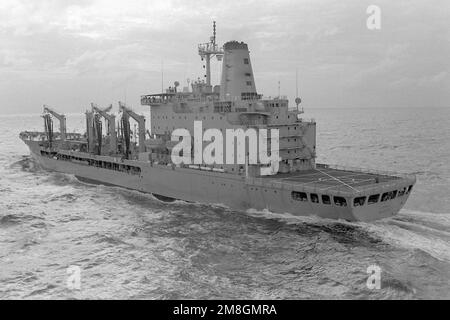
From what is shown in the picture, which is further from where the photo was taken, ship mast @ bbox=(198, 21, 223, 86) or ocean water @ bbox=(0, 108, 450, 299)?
ship mast @ bbox=(198, 21, 223, 86)

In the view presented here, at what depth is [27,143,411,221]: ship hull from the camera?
2459 cm

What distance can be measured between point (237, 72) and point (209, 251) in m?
15.6

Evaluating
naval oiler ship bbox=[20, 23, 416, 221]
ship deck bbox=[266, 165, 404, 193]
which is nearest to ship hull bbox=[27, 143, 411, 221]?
naval oiler ship bbox=[20, 23, 416, 221]

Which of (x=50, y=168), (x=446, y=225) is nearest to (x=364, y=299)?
(x=446, y=225)

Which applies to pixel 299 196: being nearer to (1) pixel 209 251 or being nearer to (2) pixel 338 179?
(2) pixel 338 179

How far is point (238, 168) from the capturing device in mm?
28516

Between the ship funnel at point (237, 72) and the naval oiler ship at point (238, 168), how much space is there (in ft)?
0.25

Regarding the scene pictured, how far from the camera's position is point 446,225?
24.6m

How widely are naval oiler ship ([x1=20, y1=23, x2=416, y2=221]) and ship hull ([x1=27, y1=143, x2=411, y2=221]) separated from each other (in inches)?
2.5

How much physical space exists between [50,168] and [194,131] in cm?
2394

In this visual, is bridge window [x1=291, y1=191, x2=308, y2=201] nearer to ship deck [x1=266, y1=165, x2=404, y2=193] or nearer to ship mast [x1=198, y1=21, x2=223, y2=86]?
ship deck [x1=266, y1=165, x2=404, y2=193]

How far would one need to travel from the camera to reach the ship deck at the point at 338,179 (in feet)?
79.8

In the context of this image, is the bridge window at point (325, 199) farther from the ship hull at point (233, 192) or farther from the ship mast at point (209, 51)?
the ship mast at point (209, 51)
